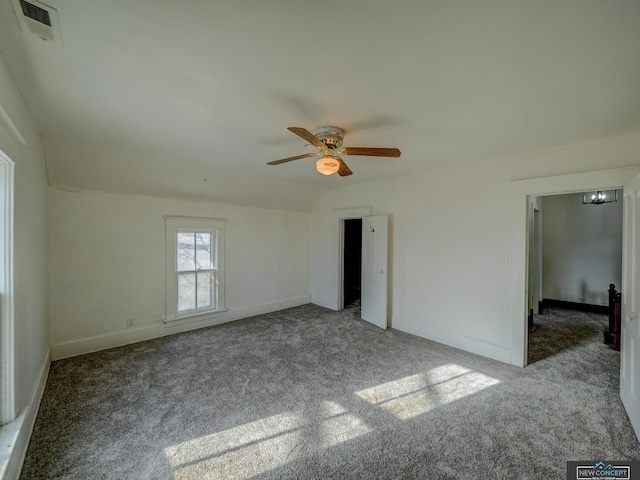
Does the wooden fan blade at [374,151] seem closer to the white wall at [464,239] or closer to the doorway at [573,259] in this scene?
the white wall at [464,239]

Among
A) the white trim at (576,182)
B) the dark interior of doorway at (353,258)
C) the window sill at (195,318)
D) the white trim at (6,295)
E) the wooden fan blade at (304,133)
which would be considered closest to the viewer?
the white trim at (6,295)

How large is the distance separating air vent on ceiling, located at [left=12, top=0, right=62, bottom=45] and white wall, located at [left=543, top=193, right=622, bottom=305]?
7.59m

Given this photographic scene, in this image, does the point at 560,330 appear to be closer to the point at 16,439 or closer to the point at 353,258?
the point at 353,258

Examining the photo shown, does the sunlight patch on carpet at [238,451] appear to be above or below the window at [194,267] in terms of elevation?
below

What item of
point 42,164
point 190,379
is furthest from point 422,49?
point 42,164

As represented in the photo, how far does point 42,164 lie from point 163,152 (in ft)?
3.70

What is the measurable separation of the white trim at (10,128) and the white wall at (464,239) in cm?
406

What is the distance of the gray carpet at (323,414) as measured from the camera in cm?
172

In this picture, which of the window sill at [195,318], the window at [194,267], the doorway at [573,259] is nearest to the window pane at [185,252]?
the window at [194,267]

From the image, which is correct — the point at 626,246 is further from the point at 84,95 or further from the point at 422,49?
Result: the point at 84,95

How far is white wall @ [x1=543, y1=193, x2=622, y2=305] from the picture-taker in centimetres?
513

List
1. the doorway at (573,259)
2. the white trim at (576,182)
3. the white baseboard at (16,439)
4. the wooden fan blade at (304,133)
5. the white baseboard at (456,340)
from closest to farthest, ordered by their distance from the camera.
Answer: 1. the white baseboard at (16,439)
2. the wooden fan blade at (304,133)
3. the white trim at (576,182)
4. the white baseboard at (456,340)
5. the doorway at (573,259)

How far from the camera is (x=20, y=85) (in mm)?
1758

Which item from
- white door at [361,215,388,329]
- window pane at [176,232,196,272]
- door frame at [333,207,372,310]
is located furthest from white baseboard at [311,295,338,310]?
window pane at [176,232,196,272]
